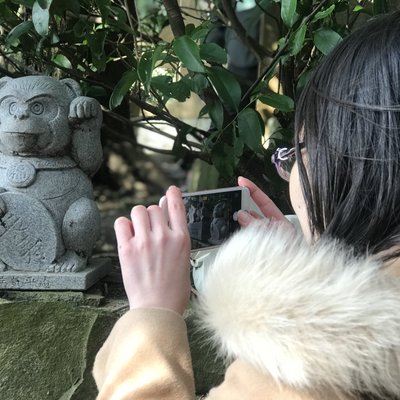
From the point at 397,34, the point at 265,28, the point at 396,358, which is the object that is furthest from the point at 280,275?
the point at 265,28

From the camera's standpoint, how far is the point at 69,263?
5.41 feet

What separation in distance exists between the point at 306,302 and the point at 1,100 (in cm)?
134

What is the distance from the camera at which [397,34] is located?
644mm

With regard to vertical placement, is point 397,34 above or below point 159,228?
above

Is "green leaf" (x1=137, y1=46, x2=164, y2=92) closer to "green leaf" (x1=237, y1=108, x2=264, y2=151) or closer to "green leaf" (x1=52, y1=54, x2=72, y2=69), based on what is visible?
"green leaf" (x1=237, y1=108, x2=264, y2=151)

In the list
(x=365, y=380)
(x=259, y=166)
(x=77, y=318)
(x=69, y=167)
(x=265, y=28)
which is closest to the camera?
(x=365, y=380)

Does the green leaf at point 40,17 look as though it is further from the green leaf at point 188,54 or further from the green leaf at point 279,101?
the green leaf at point 279,101

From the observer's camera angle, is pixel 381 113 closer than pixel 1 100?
Yes

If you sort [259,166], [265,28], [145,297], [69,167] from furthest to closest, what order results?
[265,28] → [259,166] → [69,167] → [145,297]

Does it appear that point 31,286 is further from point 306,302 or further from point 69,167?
point 306,302

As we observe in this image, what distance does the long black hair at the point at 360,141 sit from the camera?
625mm

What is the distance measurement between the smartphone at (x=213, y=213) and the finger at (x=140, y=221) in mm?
371

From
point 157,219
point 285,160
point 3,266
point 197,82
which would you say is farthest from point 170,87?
point 157,219

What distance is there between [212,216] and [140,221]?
455 mm
